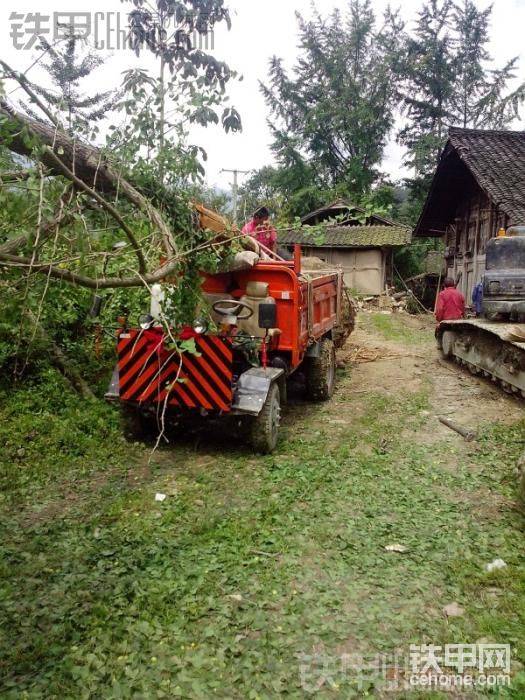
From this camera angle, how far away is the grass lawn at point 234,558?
9.94 feet

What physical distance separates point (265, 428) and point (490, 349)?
4882mm

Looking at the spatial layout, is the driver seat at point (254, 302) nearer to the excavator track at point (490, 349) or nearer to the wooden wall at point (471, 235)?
the excavator track at point (490, 349)

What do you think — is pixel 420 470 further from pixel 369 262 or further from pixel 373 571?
pixel 369 262

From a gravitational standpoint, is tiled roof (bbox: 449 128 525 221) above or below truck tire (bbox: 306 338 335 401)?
above

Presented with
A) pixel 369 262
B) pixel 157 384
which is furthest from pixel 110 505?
pixel 369 262

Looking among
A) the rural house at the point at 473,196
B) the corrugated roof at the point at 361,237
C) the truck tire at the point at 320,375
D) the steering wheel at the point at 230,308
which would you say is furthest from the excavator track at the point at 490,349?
the corrugated roof at the point at 361,237

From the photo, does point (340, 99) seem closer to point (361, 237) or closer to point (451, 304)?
point (361, 237)

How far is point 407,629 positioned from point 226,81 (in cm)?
390

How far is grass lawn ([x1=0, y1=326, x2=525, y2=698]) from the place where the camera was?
303cm

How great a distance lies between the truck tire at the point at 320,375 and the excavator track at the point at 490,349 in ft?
7.98

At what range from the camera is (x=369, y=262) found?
25.3m

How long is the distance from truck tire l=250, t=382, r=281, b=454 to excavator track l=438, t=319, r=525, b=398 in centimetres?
364

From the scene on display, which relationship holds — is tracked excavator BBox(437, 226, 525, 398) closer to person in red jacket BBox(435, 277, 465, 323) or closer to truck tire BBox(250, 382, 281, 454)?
person in red jacket BBox(435, 277, 465, 323)

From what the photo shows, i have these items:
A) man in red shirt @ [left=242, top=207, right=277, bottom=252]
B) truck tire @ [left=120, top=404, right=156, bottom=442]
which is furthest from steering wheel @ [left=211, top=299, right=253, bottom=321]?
man in red shirt @ [left=242, top=207, right=277, bottom=252]
